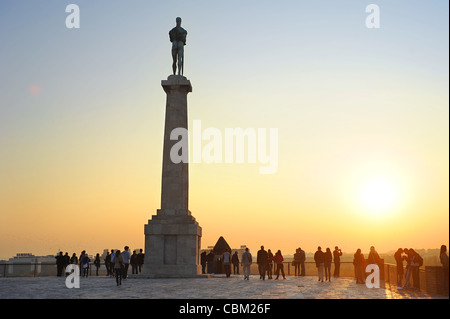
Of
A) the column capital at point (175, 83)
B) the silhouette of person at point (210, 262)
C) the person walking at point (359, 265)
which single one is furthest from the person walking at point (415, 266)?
the column capital at point (175, 83)

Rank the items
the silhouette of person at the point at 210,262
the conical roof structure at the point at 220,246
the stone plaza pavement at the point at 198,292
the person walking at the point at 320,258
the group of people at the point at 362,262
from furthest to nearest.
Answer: the conical roof structure at the point at 220,246, the silhouette of person at the point at 210,262, the person walking at the point at 320,258, the group of people at the point at 362,262, the stone plaza pavement at the point at 198,292

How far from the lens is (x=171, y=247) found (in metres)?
32.4

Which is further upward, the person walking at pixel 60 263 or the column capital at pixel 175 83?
the column capital at pixel 175 83

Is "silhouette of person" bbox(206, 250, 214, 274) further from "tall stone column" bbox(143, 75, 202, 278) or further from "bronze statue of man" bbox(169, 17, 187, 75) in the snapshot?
"bronze statue of man" bbox(169, 17, 187, 75)

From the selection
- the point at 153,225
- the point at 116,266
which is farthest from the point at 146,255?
the point at 116,266

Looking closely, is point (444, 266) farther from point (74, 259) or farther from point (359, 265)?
point (74, 259)

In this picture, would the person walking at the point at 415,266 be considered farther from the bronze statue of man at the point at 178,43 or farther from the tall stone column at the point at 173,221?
the bronze statue of man at the point at 178,43

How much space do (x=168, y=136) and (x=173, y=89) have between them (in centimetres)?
→ 346

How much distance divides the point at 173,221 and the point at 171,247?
5.59 feet

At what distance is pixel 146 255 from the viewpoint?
3222 centimetres

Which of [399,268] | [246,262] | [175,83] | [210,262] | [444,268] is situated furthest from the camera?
[210,262]

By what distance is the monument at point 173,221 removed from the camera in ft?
105

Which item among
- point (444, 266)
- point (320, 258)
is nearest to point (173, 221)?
point (320, 258)
